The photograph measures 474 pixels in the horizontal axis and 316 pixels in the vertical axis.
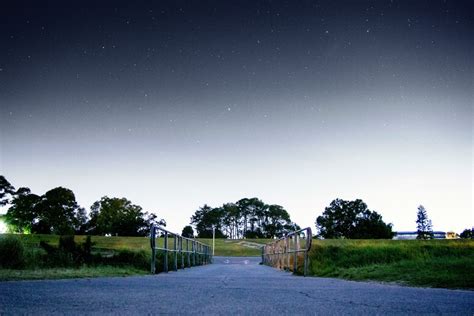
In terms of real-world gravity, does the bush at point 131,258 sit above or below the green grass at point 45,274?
below

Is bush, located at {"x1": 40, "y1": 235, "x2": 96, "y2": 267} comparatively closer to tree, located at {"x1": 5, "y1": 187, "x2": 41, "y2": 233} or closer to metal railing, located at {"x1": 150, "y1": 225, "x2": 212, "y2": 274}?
metal railing, located at {"x1": 150, "y1": 225, "x2": 212, "y2": 274}

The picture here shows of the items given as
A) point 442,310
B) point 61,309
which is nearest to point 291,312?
point 442,310

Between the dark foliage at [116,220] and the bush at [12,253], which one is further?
the dark foliage at [116,220]

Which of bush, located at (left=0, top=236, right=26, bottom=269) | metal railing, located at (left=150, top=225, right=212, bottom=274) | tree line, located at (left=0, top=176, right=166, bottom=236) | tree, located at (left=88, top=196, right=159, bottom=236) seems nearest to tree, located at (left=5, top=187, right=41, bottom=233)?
tree line, located at (left=0, top=176, right=166, bottom=236)

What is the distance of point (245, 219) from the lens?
12850 centimetres

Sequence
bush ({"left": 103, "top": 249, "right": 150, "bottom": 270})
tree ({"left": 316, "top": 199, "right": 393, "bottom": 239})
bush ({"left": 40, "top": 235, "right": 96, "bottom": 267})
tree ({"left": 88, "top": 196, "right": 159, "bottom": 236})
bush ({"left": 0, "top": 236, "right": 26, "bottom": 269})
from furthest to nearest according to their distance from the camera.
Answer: tree ({"left": 316, "top": 199, "right": 393, "bottom": 239})
tree ({"left": 88, "top": 196, "right": 159, "bottom": 236})
bush ({"left": 103, "top": 249, "right": 150, "bottom": 270})
bush ({"left": 40, "top": 235, "right": 96, "bottom": 267})
bush ({"left": 0, "top": 236, "right": 26, "bottom": 269})

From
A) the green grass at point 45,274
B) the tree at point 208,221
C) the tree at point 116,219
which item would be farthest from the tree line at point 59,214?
the green grass at point 45,274

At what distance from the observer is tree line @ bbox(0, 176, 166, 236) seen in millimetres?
64644

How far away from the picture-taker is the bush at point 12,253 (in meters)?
7.93

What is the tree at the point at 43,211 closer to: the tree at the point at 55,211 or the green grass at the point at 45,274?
the tree at the point at 55,211

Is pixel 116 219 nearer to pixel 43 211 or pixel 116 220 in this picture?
pixel 116 220

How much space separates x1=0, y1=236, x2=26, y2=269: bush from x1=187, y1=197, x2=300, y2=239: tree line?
379 feet

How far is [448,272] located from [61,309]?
585 cm

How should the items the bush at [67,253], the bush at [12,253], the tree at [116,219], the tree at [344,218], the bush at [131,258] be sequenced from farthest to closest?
the tree at [344,218]
the tree at [116,219]
the bush at [131,258]
the bush at [67,253]
the bush at [12,253]
